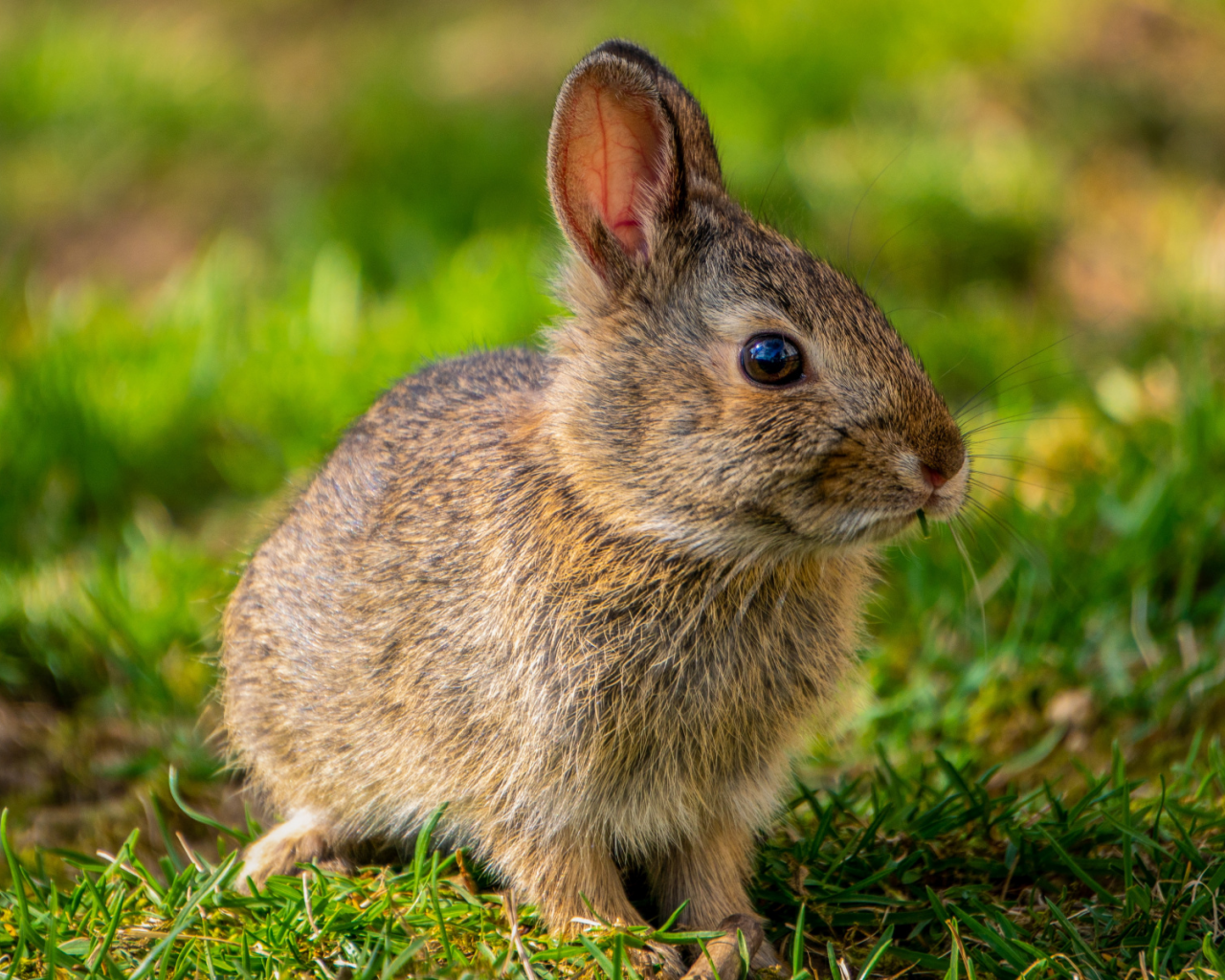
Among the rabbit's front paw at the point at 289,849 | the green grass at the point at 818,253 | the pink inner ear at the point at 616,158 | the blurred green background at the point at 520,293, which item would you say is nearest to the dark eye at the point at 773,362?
the pink inner ear at the point at 616,158

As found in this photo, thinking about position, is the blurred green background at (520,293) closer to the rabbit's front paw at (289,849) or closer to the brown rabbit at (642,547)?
the rabbit's front paw at (289,849)

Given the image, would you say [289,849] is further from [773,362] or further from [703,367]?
[773,362]

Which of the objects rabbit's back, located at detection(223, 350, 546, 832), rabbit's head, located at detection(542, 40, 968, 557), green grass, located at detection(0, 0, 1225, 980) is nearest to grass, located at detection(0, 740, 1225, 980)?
green grass, located at detection(0, 0, 1225, 980)

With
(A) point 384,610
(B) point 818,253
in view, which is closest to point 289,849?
(A) point 384,610

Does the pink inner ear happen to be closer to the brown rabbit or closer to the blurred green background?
the brown rabbit

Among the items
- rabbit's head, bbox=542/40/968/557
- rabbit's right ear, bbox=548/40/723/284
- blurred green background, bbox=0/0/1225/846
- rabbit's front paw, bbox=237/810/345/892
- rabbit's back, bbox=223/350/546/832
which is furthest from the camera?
blurred green background, bbox=0/0/1225/846

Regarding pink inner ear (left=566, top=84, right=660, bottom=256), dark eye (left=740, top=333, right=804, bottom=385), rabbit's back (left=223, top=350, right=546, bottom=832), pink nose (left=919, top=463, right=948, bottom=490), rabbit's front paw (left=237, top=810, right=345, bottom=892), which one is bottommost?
rabbit's front paw (left=237, top=810, right=345, bottom=892)
